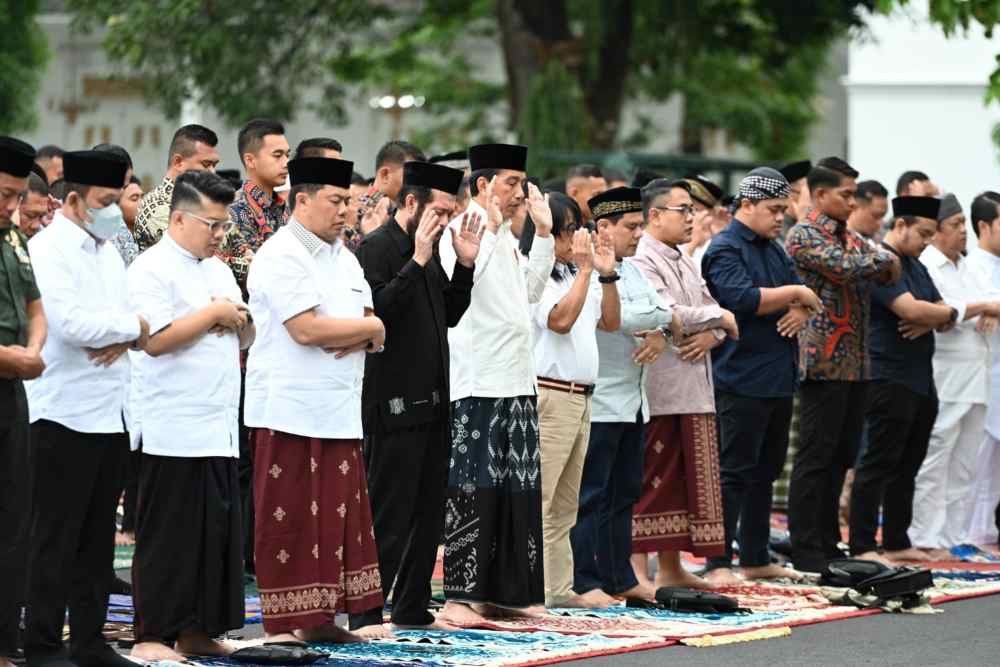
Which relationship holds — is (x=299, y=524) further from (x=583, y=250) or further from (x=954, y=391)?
(x=954, y=391)

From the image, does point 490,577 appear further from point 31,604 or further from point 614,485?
point 31,604

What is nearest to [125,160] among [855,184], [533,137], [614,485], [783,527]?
[614,485]

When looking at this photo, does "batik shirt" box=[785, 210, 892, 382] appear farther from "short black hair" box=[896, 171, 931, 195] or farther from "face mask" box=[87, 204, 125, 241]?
"face mask" box=[87, 204, 125, 241]

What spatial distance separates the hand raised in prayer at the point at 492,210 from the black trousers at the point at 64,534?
207 cm

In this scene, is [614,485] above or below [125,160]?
below

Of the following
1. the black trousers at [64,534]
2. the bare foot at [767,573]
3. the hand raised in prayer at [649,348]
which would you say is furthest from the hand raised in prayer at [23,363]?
the bare foot at [767,573]

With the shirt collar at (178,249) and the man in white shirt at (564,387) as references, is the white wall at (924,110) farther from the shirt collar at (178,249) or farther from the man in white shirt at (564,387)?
the shirt collar at (178,249)

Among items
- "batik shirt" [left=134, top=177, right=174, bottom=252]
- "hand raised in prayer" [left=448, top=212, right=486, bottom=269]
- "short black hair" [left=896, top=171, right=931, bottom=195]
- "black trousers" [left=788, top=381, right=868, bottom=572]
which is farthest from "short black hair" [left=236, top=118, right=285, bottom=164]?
"short black hair" [left=896, top=171, right=931, bottom=195]

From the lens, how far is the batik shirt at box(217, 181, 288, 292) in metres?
9.30

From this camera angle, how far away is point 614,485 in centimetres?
952

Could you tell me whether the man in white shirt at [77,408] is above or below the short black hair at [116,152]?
below

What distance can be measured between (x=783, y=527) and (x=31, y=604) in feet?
21.5

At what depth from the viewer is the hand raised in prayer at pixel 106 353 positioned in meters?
7.21

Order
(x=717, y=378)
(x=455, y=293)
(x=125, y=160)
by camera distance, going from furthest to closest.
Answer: (x=717, y=378) → (x=455, y=293) → (x=125, y=160)
